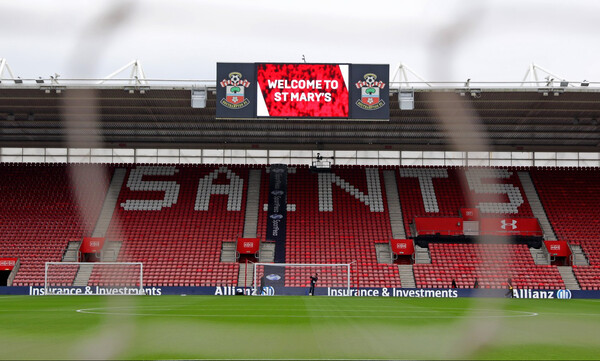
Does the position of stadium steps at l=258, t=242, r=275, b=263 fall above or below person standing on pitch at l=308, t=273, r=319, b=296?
above

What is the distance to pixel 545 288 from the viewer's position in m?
36.9

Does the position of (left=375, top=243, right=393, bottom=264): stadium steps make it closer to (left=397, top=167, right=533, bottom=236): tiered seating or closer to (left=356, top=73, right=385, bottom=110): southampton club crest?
(left=397, top=167, right=533, bottom=236): tiered seating

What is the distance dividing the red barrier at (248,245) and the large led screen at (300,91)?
419 inches

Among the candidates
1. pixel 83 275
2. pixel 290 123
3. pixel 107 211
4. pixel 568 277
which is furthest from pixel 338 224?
pixel 83 275

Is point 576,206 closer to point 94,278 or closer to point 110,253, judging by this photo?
point 110,253

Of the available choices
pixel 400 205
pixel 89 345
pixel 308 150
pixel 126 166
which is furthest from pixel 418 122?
pixel 89 345

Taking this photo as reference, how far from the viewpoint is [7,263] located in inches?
1486

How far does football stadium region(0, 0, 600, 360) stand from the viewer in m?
32.6

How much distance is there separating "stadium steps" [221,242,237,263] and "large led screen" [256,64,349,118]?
1105cm

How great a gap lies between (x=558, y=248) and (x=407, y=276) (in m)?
9.93

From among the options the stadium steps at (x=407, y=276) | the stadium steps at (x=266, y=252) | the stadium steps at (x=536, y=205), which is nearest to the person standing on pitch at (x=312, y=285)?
the stadium steps at (x=266, y=252)

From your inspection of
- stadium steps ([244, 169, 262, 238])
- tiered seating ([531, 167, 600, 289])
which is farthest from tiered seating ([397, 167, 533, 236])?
stadium steps ([244, 169, 262, 238])

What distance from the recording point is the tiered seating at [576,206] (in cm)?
3931

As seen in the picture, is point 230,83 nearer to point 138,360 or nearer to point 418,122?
point 418,122
